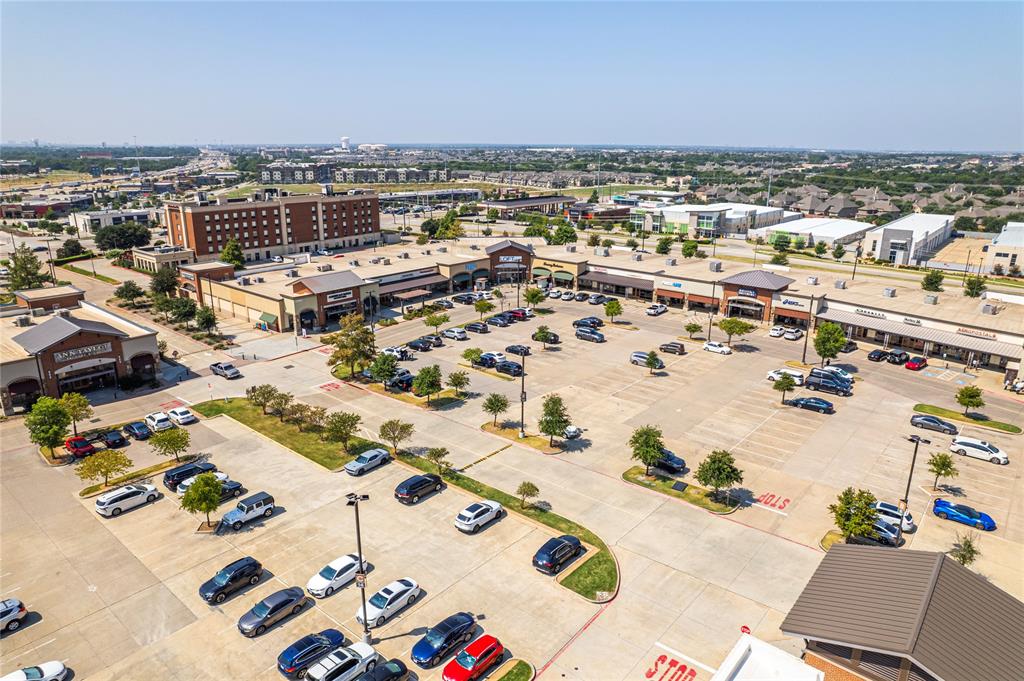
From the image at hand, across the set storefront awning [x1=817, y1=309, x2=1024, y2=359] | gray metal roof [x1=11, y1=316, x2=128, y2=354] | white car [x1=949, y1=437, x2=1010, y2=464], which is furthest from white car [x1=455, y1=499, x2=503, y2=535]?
storefront awning [x1=817, y1=309, x2=1024, y2=359]

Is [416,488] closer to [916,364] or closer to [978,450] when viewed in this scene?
[978,450]

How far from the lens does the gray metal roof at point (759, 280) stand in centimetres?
7769

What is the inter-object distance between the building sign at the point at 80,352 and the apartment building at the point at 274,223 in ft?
176

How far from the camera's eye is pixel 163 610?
29047 mm

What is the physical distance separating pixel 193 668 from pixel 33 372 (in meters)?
40.6

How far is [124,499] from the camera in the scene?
3753 cm

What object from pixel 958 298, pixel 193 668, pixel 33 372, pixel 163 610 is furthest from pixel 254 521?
pixel 958 298

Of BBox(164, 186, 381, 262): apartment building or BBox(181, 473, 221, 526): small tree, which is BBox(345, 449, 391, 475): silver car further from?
BBox(164, 186, 381, 262): apartment building

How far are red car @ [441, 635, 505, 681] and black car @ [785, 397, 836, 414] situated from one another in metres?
38.9

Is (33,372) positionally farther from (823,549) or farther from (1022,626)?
(1022,626)

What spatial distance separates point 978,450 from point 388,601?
146 ft

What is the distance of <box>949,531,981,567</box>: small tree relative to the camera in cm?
3105

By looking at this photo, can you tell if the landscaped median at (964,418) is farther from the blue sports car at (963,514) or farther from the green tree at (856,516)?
the green tree at (856,516)

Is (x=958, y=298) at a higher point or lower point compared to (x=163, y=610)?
higher
